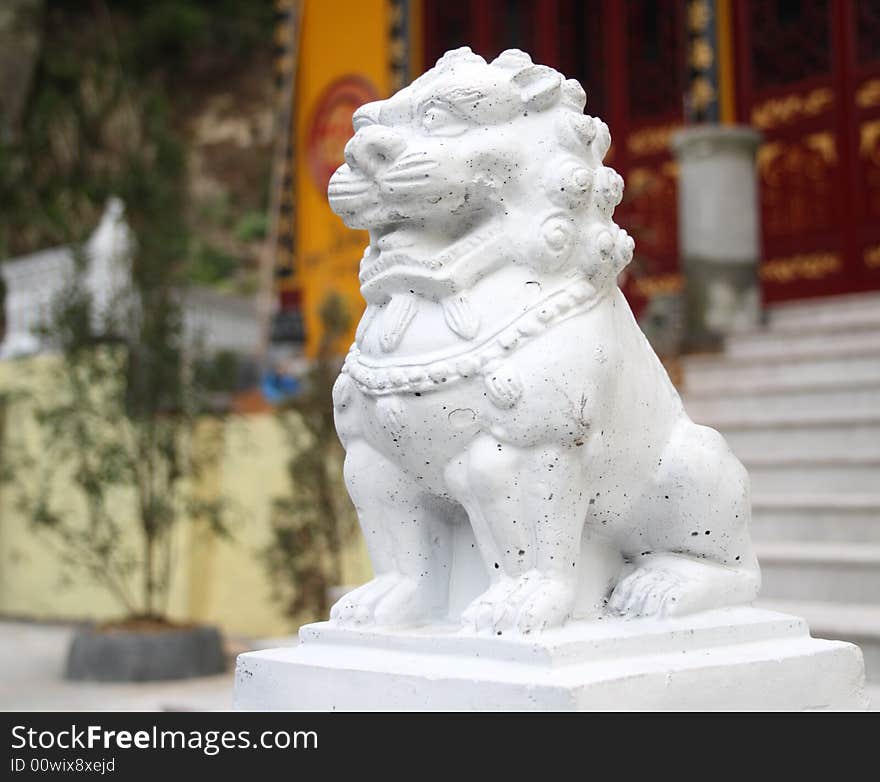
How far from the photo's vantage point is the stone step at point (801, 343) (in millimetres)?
5418

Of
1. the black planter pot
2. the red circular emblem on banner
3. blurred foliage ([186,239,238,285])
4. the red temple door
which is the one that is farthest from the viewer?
blurred foliage ([186,239,238,285])

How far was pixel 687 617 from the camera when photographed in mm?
2252

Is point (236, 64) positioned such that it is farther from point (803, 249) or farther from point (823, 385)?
point (823, 385)

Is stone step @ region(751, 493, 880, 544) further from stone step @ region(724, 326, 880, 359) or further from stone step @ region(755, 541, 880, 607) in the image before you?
stone step @ region(724, 326, 880, 359)

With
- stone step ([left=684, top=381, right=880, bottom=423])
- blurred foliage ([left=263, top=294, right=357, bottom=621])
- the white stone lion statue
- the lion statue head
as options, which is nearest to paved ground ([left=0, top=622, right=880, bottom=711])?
blurred foliage ([left=263, top=294, right=357, bottom=621])

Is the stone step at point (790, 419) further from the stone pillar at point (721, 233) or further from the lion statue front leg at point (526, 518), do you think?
the lion statue front leg at point (526, 518)

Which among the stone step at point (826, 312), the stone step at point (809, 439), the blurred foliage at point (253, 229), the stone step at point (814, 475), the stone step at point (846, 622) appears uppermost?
the blurred foliage at point (253, 229)

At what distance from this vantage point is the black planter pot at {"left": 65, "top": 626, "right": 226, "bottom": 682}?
18.2 ft

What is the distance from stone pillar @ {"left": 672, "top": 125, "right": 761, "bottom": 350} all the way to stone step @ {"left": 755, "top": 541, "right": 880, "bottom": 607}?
2004mm

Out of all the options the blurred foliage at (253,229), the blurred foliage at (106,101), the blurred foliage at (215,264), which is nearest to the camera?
the blurred foliage at (106,101)

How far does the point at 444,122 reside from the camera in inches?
87.3

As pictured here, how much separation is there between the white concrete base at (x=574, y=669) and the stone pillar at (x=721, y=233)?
3.93 metres

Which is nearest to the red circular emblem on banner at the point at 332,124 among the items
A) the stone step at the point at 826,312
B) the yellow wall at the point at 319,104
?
the yellow wall at the point at 319,104
